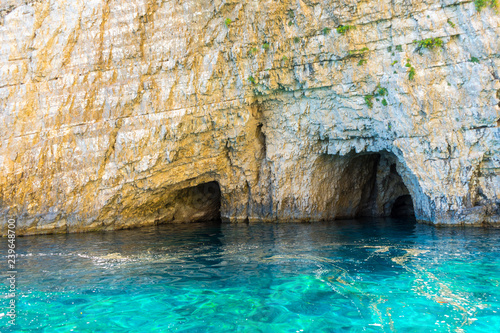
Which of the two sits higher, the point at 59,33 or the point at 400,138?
the point at 59,33

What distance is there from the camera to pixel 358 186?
748 inches

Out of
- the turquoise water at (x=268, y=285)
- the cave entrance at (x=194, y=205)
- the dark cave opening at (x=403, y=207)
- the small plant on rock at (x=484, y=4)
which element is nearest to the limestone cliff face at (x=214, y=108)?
the cave entrance at (x=194, y=205)

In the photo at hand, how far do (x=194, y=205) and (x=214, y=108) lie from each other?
19.9ft

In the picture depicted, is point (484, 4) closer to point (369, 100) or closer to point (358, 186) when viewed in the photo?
point (369, 100)

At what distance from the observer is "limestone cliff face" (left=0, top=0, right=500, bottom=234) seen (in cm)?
1377

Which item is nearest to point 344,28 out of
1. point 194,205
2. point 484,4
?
point 484,4

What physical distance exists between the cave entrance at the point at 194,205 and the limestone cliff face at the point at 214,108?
4.79 ft

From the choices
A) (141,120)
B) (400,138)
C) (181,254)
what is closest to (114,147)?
(141,120)

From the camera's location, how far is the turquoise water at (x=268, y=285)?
556 cm

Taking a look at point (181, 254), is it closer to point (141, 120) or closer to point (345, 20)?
point (141, 120)

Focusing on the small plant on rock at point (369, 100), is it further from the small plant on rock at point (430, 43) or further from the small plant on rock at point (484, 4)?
the small plant on rock at point (484, 4)

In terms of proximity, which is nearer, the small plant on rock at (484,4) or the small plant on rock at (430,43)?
the small plant on rock at (484,4)

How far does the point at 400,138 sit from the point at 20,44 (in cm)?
1504

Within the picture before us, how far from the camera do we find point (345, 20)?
14062 mm
